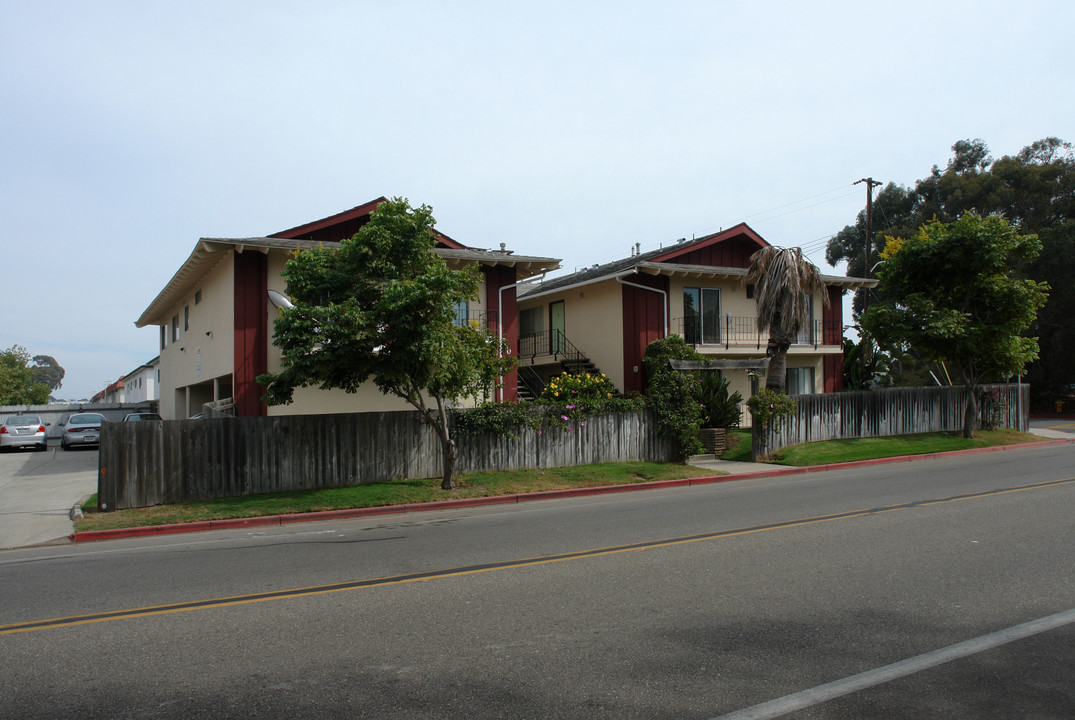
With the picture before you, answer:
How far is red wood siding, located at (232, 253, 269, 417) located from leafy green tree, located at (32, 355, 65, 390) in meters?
135

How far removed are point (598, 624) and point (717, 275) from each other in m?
21.9

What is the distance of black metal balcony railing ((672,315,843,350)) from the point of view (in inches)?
1022

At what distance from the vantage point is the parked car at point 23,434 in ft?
87.2

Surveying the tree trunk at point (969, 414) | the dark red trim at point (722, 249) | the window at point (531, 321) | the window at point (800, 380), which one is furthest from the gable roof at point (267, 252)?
the tree trunk at point (969, 414)

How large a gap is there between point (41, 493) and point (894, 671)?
1624cm

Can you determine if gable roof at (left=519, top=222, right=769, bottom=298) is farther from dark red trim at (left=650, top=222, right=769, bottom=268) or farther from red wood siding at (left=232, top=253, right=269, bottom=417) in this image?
red wood siding at (left=232, top=253, right=269, bottom=417)

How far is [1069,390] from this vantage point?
42938mm

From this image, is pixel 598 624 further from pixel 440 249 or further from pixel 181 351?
pixel 181 351

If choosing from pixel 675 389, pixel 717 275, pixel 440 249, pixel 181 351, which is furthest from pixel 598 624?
pixel 181 351

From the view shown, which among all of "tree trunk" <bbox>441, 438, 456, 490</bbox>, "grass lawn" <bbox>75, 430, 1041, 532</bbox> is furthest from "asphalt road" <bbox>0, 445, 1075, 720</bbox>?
"tree trunk" <bbox>441, 438, 456, 490</bbox>

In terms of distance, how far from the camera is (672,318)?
2588 centimetres

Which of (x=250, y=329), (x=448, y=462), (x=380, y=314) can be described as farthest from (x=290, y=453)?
(x=250, y=329)

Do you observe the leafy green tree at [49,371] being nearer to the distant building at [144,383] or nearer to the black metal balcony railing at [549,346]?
the distant building at [144,383]

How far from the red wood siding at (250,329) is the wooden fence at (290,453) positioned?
A: 3917 millimetres
